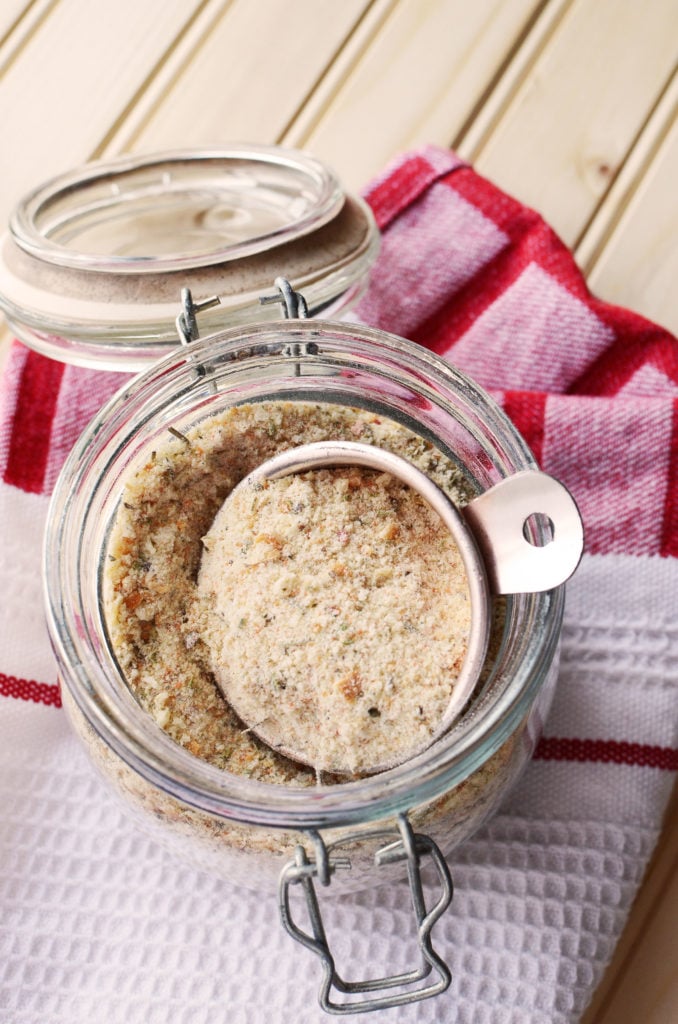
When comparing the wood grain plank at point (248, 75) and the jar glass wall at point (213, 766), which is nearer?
the jar glass wall at point (213, 766)

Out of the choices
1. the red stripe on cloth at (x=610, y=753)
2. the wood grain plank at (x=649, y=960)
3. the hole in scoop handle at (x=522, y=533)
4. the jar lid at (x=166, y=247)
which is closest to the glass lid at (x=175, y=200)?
the jar lid at (x=166, y=247)

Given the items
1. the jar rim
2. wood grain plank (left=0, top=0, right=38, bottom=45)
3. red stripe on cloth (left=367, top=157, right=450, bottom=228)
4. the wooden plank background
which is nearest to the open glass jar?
the jar rim

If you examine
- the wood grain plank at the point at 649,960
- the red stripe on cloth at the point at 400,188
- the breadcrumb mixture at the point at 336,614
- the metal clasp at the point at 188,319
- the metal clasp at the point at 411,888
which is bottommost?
the wood grain plank at the point at 649,960

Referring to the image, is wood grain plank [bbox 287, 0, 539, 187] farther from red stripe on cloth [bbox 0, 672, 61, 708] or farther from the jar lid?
red stripe on cloth [bbox 0, 672, 61, 708]

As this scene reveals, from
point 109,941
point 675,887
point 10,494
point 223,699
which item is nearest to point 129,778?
point 223,699

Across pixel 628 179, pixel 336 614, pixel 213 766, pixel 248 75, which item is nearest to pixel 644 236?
pixel 628 179

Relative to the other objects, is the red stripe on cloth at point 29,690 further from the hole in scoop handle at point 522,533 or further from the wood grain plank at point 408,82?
the wood grain plank at point 408,82

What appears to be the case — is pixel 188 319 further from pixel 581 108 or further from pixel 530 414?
pixel 581 108
